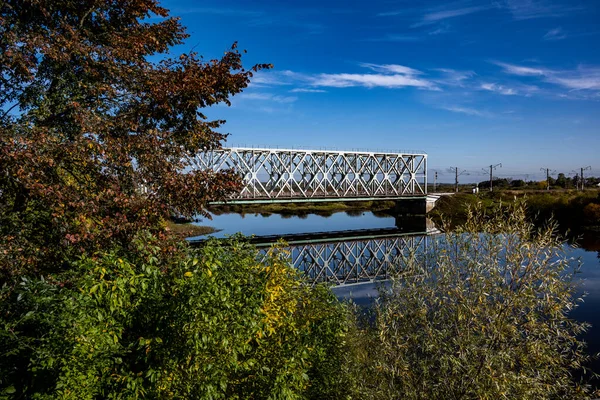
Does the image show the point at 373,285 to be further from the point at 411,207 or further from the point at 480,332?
the point at 411,207

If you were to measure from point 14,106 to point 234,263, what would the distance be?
690cm

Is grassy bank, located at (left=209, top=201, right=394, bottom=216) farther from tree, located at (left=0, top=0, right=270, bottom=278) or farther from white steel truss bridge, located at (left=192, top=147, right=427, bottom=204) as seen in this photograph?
tree, located at (left=0, top=0, right=270, bottom=278)

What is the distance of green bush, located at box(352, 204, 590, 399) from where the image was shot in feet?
27.0

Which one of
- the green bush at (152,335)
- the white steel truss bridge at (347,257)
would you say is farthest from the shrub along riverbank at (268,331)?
the white steel truss bridge at (347,257)

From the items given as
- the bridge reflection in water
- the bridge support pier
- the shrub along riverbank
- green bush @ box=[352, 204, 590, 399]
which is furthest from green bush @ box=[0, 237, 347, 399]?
the bridge support pier

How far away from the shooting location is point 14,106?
10914mm

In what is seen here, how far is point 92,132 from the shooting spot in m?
10.1

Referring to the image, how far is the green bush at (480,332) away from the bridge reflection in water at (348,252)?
20681 millimetres

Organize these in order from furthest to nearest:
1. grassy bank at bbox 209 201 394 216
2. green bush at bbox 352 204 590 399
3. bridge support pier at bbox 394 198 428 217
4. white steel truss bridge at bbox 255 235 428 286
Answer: grassy bank at bbox 209 201 394 216, bridge support pier at bbox 394 198 428 217, white steel truss bridge at bbox 255 235 428 286, green bush at bbox 352 204 590 399

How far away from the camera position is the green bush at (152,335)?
6.80 meters

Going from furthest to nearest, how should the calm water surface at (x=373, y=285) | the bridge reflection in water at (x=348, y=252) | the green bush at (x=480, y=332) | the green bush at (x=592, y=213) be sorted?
the green bush at (x=592, y=213) → the bridge reflection in water at (x=348, y=252) → the calm water surface at (x=373, y=285) → the green bush at (x=480, y=332)

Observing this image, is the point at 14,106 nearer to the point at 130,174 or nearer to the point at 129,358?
the point at 130,174

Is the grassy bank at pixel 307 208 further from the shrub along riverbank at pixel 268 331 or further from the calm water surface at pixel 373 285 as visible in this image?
the shrub along riverbank at pixel 268 331

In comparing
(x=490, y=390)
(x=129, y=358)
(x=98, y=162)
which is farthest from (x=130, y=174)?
(x=490, y=390)
